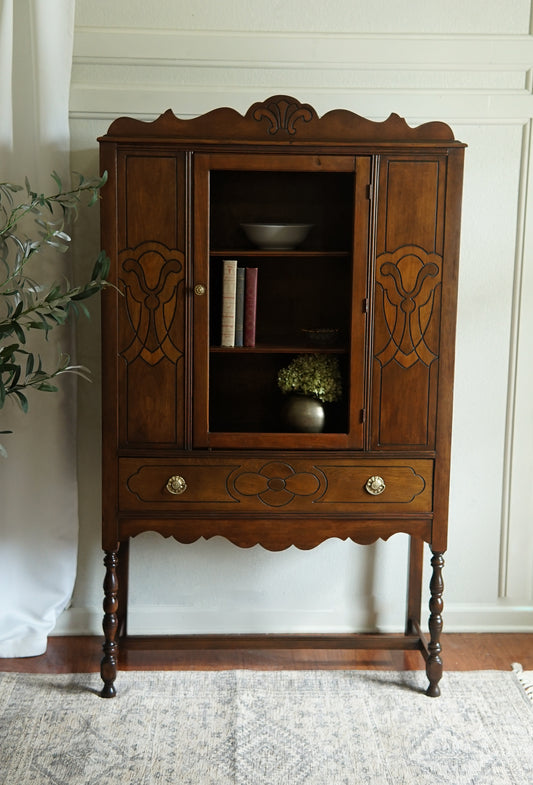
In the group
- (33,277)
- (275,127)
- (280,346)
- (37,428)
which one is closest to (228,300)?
(280,346)

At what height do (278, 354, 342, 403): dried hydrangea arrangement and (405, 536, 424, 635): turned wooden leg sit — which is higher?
(278, 354, 342, 403): dried hydrangea arrangement

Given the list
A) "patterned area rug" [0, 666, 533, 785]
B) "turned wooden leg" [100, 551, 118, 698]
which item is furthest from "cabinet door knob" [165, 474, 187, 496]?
"patterned area rug" [0, 666, 533, 785]

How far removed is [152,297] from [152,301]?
12mm

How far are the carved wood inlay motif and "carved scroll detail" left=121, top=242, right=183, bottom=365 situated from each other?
43 cm

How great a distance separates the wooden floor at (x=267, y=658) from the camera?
109 inches

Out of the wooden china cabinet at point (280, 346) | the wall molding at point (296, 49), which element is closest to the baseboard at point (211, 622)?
the wooden china cabinet at point (280, 346)

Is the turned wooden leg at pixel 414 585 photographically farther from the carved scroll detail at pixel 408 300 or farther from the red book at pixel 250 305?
the red book at pixel 250 305

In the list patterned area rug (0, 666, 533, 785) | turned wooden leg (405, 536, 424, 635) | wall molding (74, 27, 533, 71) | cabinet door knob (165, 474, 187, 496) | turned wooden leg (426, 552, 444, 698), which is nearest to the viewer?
patterned area rug (0, 666, 533, 785)

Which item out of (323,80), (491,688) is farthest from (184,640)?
(323,80)

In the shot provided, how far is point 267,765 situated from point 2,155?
2064mm

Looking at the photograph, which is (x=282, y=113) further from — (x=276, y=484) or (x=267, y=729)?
(x=267, y=729)

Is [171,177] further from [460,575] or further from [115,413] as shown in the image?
[460,575]

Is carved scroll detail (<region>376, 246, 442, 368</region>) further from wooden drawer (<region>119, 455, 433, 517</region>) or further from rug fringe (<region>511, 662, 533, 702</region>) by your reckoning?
rug fringe (<region>511, 662, 533, 702</region>)

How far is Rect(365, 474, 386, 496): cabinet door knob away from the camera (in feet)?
8.12
